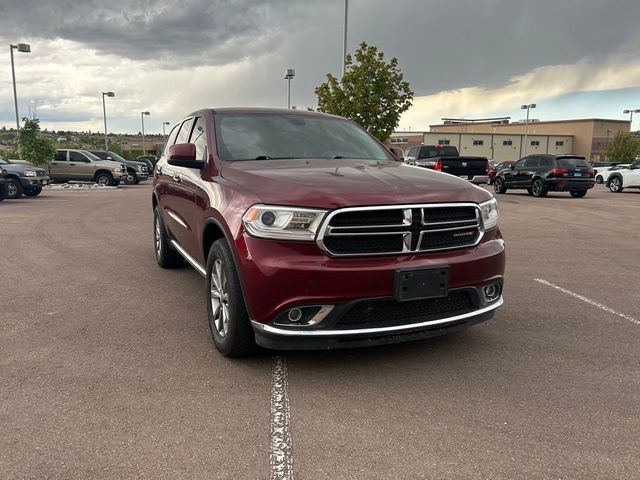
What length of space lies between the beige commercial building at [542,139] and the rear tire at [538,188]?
67.9 m

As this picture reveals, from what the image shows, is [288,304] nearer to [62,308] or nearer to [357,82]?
[62,308]

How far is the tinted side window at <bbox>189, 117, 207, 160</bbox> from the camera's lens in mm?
4641

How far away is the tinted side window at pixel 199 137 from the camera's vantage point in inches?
183

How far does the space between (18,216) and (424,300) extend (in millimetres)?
11907

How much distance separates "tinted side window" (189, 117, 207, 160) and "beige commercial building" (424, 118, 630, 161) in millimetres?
84462

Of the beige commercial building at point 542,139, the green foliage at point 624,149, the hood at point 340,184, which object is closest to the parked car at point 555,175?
the hood at point 340,184

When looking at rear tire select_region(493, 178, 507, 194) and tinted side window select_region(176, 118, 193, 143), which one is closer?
tinted side window select_region(176, 118, 193, 143)

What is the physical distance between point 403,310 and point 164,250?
395 cm

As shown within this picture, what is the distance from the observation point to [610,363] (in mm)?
3797

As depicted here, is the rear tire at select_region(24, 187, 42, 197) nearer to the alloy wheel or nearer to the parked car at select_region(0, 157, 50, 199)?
the parked car at select_region(0, 157, 50, 199)

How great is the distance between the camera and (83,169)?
25859mm

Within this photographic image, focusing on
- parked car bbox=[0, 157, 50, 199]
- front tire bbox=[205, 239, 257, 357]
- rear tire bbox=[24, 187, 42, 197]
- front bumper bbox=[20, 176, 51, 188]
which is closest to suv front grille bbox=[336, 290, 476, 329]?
front tire bbox=[205, 239, 257, 357]

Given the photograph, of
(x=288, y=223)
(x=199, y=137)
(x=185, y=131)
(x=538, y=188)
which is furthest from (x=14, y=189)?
(x=538, y=188)

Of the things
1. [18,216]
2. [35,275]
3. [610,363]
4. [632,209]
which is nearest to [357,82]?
[632,209]
